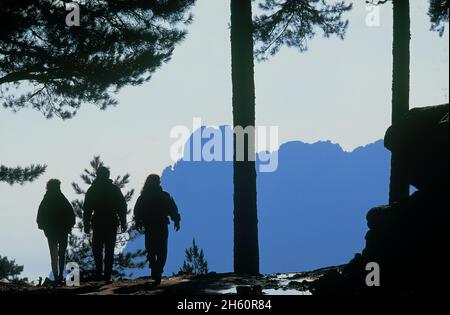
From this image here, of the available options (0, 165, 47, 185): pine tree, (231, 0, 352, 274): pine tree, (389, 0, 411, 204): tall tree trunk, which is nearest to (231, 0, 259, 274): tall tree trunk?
(231, 0, 352, 274): pine tree

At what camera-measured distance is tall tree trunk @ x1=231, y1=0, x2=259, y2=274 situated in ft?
37.6

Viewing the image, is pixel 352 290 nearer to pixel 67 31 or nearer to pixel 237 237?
pixel 237 237

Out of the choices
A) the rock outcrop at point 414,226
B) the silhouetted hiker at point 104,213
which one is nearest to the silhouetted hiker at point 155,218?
the silhouetted hiker at point 104,213

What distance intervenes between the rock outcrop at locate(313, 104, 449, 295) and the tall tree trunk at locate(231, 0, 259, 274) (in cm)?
404

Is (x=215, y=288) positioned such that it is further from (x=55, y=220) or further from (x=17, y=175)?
(x=17, y=175)

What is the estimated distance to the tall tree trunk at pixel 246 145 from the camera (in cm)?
1146

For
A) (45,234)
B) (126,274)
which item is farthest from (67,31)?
(126,274)

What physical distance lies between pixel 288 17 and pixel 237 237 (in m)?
6.88

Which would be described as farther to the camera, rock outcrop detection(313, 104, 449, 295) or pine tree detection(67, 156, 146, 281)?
pine tree detection(67, 156, 146, 281)

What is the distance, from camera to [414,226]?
21.8 ft

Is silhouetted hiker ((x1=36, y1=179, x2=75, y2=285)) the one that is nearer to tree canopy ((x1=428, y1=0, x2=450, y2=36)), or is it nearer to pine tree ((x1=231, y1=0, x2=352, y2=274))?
pine tree ((x1=231, y1=0, x2=352, y2=274))

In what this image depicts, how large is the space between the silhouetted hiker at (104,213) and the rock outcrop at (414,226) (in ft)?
13.8

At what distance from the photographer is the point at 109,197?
994 centimetres

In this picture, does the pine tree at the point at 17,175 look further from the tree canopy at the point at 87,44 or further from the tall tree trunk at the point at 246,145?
the tall tree trunk at the point at 246,145
